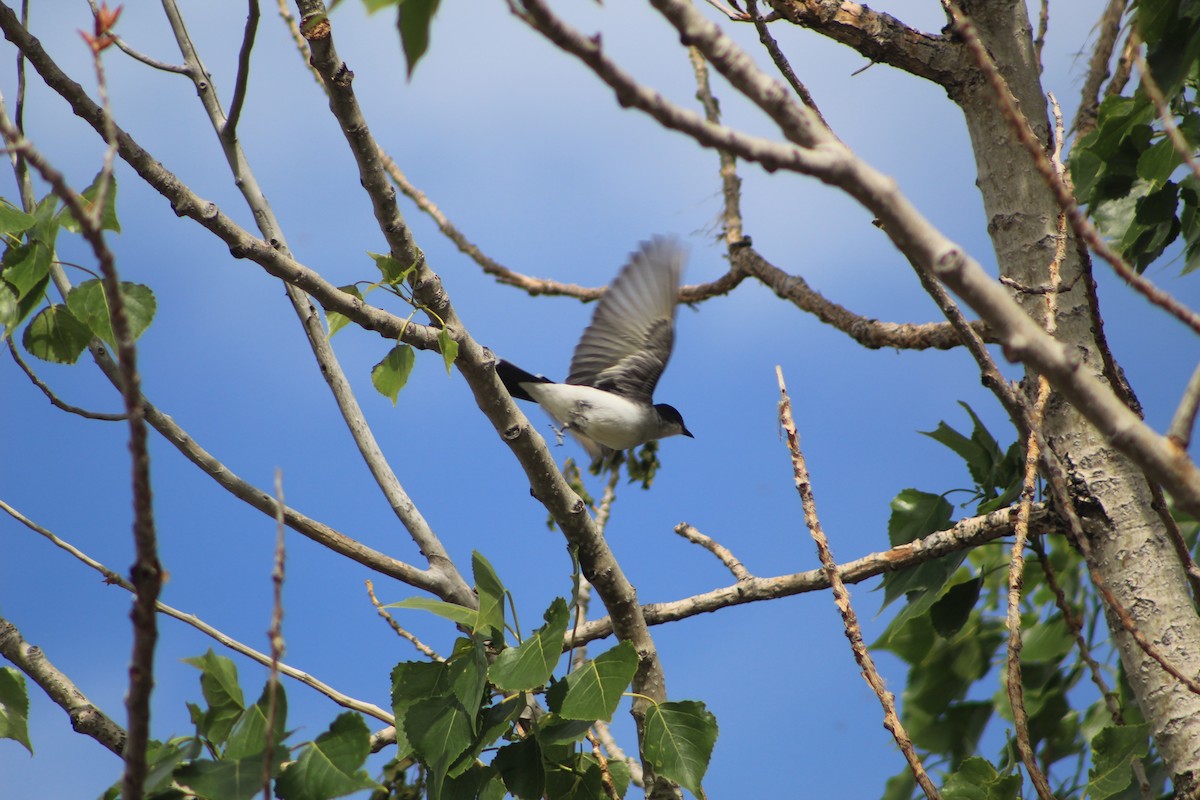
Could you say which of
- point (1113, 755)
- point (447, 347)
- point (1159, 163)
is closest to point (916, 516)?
point (1113, 755)

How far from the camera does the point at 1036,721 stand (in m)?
3.69

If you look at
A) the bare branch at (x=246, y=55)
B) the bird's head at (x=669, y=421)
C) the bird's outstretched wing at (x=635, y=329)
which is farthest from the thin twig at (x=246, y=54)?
the bird's head at (x=669, y=421)

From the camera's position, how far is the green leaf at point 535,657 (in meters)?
2.00

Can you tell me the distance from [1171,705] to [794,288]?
2.32 m

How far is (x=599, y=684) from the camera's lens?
2.06 m

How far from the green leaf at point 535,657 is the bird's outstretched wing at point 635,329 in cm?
332

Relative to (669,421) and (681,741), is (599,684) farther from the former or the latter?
(669,421)

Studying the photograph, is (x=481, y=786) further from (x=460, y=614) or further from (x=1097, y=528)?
(x=1097, y=528)

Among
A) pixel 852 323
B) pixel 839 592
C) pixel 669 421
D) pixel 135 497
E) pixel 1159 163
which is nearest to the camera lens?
pixel 135 497

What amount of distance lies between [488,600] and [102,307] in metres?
1.06

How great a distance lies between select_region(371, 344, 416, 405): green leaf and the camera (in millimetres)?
2338

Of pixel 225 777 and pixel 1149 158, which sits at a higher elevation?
pixel 1149 158

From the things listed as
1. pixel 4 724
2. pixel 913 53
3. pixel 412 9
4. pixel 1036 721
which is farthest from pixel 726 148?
pixel 1036 721

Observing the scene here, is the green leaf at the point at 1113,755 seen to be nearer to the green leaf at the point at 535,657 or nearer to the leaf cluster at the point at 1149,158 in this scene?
the green leaf at the point at 535,657
